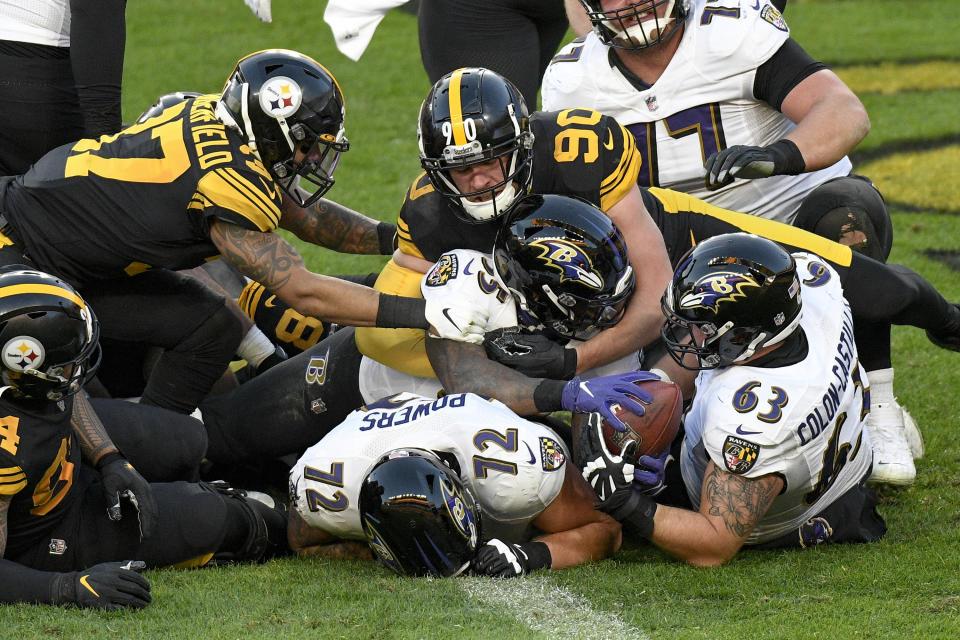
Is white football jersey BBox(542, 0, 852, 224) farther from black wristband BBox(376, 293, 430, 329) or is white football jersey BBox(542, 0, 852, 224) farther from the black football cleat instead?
black wristband BBox(376, 293, 430, 329)

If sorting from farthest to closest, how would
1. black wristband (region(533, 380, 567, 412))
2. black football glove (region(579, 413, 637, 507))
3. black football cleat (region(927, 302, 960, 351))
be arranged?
1. black football cleat (region(927, 302, 960, 351))
2. black wristband (region(533, 380, 567, 412))
3. black football glove (region(579, 413, 637, 507))

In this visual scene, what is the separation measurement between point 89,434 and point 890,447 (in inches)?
120

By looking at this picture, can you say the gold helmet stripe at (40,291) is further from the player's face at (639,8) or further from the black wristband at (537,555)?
the player's face at (639,8)

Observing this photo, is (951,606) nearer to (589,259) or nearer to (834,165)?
(589,259)

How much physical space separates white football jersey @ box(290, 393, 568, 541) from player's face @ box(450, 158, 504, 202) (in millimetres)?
805

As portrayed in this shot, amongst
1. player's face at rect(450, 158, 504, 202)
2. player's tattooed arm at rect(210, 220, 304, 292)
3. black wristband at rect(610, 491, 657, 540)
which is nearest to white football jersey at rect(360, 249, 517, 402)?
player's face at rect(450, 158, 504, 202)

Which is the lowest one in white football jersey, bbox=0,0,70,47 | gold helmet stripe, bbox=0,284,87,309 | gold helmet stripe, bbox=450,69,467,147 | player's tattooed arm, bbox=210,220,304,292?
player's tattooed arm, bbox=210,220,304,292

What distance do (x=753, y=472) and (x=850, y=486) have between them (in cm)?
60

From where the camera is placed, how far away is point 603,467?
12.0ft

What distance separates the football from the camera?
373 centimetres

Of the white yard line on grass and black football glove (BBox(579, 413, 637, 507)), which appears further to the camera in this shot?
black football glove (BBox(579, 413, 637, 507))

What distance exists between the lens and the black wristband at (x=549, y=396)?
3984 millimetres

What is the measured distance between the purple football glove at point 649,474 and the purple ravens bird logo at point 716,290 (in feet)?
1.68

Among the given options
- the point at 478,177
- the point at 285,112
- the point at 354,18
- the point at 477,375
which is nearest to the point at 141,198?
the point at 285,112
